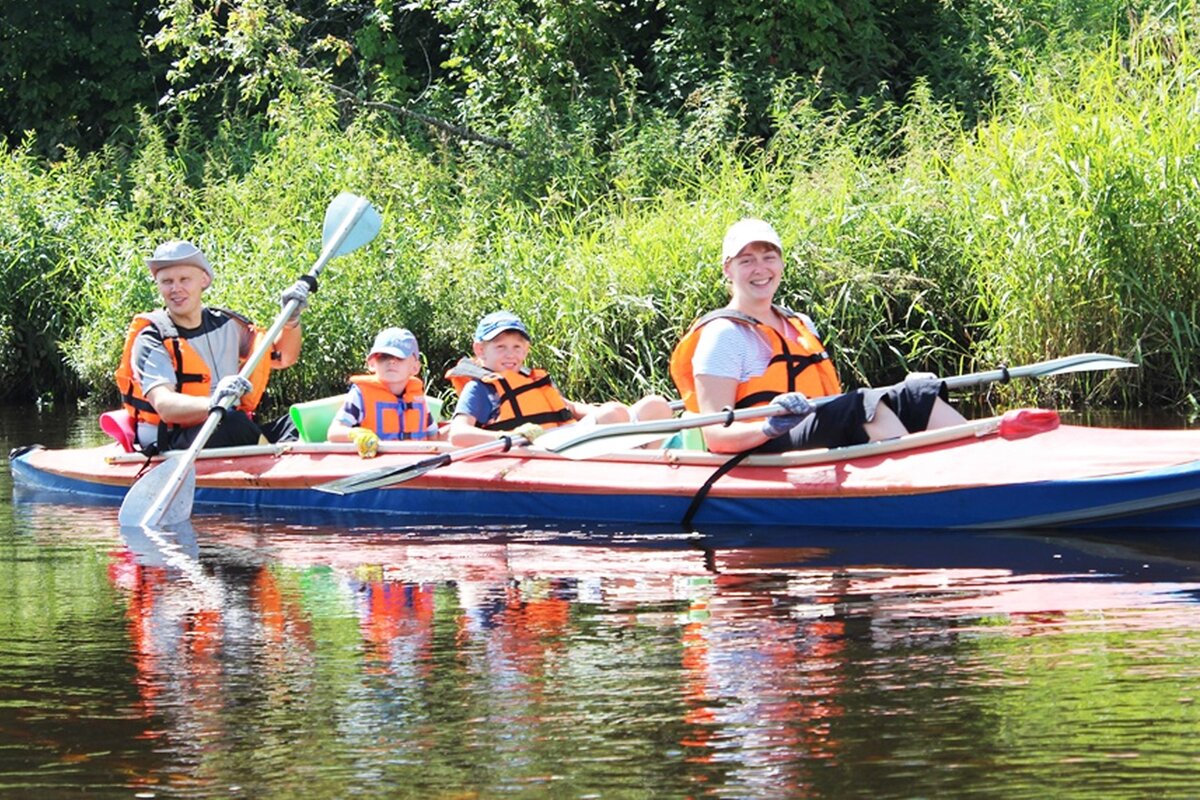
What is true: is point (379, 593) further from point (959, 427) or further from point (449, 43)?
point (449, 43)

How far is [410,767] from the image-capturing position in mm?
3180

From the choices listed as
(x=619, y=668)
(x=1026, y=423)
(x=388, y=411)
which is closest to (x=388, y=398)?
(x=388, y=411)

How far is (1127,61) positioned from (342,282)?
16.4 feet

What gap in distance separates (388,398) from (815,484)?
6.70ft

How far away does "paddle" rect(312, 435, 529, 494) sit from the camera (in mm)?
6480

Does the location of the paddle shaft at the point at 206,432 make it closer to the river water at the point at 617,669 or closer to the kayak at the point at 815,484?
the kayak at the point at 815,484

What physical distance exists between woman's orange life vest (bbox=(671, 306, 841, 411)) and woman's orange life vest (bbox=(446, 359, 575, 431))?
104cm

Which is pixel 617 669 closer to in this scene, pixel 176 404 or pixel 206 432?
pixel 206 432

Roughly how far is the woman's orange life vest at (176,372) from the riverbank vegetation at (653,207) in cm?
219

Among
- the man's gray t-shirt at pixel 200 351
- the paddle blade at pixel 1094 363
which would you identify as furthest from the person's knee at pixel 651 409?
the man's gray t-shirt at pixel 200 351

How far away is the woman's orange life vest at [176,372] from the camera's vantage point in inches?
278

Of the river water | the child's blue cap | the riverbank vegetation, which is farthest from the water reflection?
the riverbank vegetation

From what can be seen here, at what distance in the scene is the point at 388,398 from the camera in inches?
280

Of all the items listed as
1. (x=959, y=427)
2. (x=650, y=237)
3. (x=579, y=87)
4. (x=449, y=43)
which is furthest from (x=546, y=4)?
(x=959, y=427)
